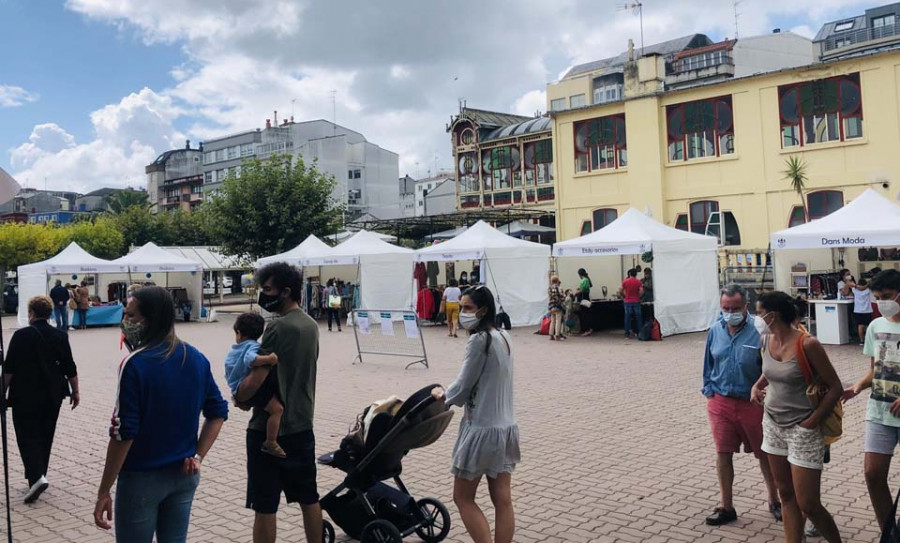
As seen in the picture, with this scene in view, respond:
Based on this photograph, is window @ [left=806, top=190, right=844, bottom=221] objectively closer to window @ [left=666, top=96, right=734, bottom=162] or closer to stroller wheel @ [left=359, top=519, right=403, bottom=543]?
window @ [left=666, top=96, right=734, bottom=162]

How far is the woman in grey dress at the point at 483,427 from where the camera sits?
4.29 metres

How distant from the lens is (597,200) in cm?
3022

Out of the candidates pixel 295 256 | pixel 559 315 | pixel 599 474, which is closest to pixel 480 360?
pixel 599 474

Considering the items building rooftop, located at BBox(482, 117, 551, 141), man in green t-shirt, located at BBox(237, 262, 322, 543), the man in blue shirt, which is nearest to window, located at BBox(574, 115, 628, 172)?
building rooftop, located at BBox(482, 117, 551, 141)

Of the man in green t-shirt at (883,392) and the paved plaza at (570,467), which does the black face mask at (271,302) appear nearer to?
the paved plaza at (570,467)

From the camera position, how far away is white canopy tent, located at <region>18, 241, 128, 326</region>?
84.1ft

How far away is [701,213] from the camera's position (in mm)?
27625

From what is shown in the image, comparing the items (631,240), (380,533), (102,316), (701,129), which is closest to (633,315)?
(631,240)

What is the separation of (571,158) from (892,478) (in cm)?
2585

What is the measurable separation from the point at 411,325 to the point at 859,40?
2578 inches

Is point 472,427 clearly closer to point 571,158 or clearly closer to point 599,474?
point 599,474

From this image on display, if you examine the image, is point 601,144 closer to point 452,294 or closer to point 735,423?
point 452,294

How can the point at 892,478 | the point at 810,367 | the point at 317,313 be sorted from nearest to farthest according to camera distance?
the point at 810,367 < the point at 892,478 < the point at 317,313

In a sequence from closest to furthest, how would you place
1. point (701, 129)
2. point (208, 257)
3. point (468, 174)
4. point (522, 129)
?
point (701, 129) → point (208, 257) → point (522, 129) → point (468, 174)
